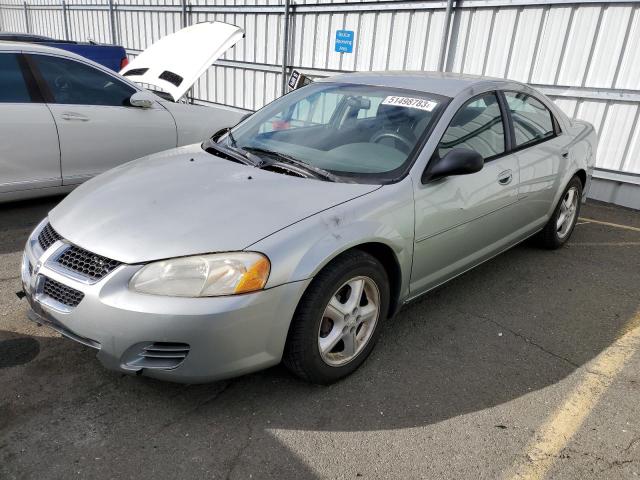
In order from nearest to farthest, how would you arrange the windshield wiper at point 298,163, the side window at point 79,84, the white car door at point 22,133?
1. the windshield wiper at point 298,163
2. the white car door at point 22,133
3. the side window at point 79,84

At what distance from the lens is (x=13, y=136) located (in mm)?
4465

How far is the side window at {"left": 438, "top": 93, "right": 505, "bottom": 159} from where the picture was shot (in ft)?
10.4

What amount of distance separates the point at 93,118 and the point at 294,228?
3.49 m

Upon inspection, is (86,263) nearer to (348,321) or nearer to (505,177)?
(348,321)

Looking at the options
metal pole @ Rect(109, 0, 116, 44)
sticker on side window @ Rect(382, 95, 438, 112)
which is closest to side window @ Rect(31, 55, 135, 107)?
sticker on side window @ Rect(382, 95, 438, 112)

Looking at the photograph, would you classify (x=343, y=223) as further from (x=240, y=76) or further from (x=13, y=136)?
(x=240, y=76)

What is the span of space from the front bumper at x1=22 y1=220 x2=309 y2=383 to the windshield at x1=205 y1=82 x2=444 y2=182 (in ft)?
3.21

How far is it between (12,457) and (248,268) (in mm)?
1239

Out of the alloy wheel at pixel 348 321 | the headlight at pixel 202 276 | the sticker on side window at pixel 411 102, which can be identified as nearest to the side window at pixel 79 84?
the sticker on side window at pixel 411 102

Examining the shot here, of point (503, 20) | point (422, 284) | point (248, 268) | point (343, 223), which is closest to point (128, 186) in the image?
point (248, 268)

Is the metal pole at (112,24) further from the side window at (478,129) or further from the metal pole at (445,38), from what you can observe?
the side window at (478,129)

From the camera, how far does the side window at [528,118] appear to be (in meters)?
3.83

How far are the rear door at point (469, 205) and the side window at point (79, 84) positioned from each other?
3559 mm

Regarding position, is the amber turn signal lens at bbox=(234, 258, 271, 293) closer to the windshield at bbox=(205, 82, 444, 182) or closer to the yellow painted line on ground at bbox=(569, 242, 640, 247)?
the windshield at bbox=(205, 82, 444, 182)
